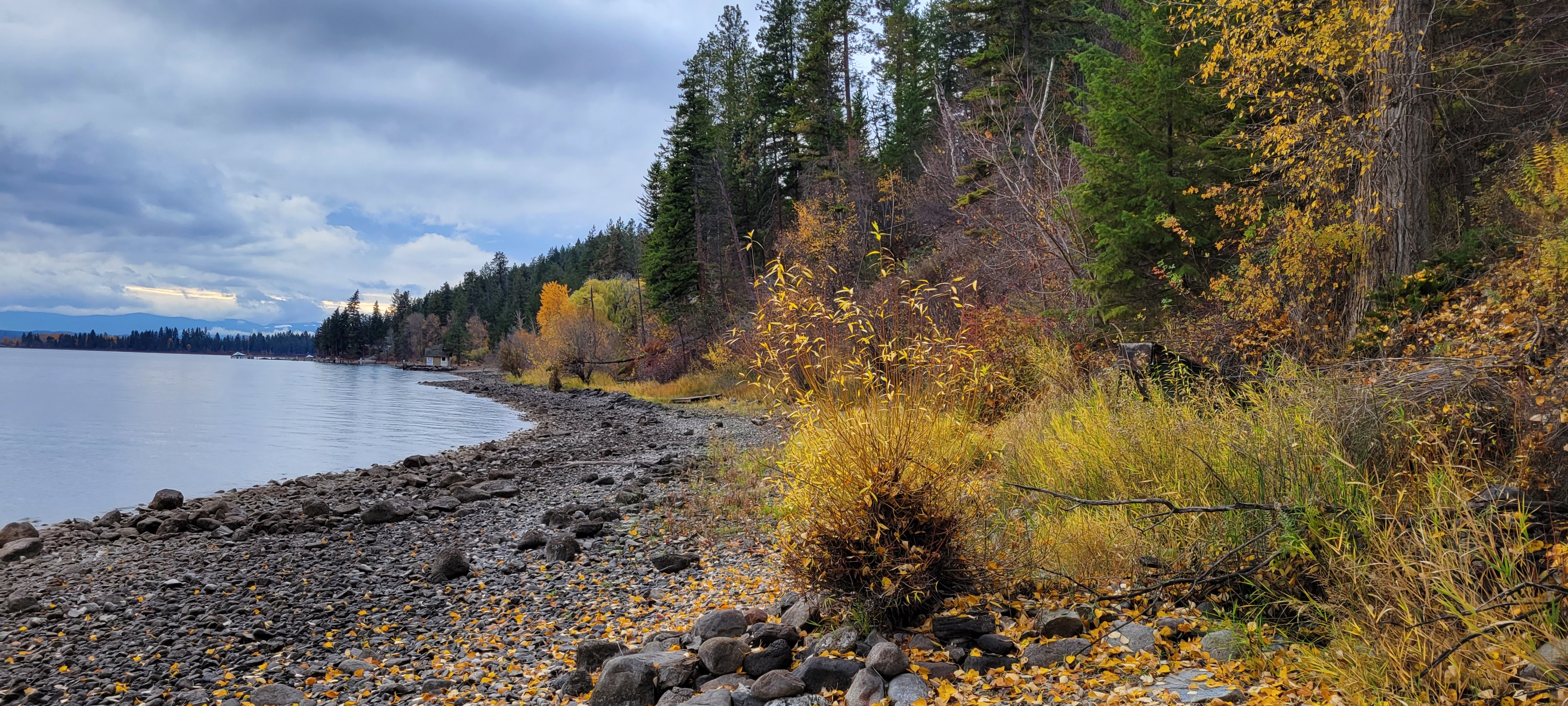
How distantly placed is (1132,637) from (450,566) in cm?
579

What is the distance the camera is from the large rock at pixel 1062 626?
141 inches

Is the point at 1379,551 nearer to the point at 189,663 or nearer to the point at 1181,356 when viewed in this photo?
the point at 1181,356

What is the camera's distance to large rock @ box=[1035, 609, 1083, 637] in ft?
11.8

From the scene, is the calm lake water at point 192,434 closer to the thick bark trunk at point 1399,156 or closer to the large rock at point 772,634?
the large rock at point 772,634

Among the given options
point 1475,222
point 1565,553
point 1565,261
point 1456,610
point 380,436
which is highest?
point 1475,222

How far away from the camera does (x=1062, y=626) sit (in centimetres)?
360

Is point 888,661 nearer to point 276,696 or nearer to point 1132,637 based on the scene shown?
point 1132,637

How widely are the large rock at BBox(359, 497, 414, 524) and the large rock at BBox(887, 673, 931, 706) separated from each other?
8.13 meters

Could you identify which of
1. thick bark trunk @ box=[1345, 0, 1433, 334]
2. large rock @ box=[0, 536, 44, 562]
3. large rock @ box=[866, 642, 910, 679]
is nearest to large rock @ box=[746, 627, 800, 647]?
large rock @ box=[866, 642, 910, 679]

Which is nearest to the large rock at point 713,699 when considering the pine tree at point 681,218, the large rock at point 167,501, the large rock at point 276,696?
the large rock at point 276,696

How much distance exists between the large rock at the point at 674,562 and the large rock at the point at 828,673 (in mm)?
2886

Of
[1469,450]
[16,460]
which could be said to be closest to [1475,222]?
[1469,450]

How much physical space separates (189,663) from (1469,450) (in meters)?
7.92

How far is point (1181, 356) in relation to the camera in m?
8.19
